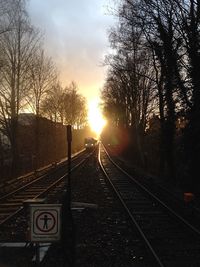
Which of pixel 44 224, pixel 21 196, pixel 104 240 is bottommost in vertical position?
pixel 104 240

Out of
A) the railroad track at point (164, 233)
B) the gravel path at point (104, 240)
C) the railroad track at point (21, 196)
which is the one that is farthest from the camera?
the railroad track at point (21, 196)

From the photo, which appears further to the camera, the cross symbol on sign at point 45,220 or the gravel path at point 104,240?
the gravel path at point 104,240

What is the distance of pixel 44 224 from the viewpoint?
340 inches

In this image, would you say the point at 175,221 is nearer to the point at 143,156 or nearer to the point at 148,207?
the point at 148,207

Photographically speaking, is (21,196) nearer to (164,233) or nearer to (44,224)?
(164,233)

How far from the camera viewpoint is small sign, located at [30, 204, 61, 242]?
862 cm

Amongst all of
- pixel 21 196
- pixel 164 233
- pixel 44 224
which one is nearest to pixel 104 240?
pixel 164 233

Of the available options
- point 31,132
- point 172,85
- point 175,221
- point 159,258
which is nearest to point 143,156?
point 31,132

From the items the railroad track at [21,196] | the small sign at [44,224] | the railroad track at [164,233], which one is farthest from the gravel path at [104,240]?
the railroad track at [21,196]

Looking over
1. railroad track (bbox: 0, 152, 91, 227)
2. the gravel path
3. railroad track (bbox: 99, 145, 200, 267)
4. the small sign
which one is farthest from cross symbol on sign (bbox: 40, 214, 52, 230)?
railroad track (bbox: 0, 152, 91, 227)

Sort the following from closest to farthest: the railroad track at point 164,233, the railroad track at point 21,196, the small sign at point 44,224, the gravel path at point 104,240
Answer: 1. the small sign at point 44,224
2. the gravel path at point 104,240
3. the railroad track at point 164,233
4. the railroad track at point 21,196

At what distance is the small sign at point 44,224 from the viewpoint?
340 inches

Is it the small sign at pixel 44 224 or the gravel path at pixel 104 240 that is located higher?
the small sign at pixel 44 224

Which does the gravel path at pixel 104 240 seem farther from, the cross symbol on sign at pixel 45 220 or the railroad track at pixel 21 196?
the railroad track at pixel 21 196
